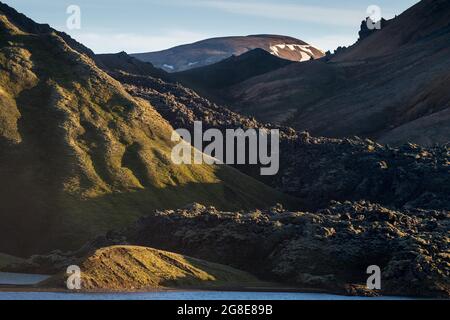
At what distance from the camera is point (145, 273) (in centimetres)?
14300

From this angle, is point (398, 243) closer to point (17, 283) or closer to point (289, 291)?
point (289, 291)

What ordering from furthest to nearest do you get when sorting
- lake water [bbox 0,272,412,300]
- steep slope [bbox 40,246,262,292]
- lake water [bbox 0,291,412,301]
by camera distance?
steep slope [bbox 40,246,262,292] < lake water [bbox 0,272,412,300] < lake water [bbox 0,291,412,301]

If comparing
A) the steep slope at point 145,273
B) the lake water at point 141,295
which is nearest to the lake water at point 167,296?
the lake water at point 141,295

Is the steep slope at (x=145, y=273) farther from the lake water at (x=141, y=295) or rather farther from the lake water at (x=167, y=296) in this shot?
the lake water at (x=167, y=296)

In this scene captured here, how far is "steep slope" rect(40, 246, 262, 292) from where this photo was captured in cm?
13538

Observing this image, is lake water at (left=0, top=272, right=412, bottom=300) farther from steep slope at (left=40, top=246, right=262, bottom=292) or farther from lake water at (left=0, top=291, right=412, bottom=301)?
steep slope at (left=40, top=246, right=262, bottom=292)

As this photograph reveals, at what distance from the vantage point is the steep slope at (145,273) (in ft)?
444

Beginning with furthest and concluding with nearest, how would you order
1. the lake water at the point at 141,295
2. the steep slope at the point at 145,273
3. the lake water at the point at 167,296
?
the steep slope at the point at 145,273 < the lake water at the point at 141,295 < the lake water at the point at 167,296

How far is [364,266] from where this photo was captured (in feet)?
550

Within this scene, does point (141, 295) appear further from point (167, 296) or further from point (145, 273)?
point (145, 273)

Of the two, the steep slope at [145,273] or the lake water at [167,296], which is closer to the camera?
the lake water at [167,296]

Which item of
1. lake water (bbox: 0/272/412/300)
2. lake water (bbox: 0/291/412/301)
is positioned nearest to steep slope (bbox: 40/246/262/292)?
lake water (bbox: 0/272/412/300)

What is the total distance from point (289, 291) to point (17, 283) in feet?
139
